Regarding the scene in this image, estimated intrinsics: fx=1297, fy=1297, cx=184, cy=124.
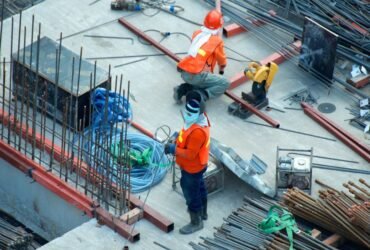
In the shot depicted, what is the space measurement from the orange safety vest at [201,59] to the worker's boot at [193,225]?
10.3 feet

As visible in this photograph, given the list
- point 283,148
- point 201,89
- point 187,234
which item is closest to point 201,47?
point 201,89

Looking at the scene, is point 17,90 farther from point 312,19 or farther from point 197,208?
point 312,19

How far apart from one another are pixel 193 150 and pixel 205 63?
10.9 ft

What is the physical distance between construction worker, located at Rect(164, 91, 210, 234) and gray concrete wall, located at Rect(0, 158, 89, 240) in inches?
72.9

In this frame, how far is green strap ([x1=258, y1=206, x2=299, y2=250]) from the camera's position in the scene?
18.9 m

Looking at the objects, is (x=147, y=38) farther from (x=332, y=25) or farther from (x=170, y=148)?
(x=170, y=148)

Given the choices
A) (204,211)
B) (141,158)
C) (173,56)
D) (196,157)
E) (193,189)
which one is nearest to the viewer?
(196,157)

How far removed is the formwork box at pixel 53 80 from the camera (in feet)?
70.2

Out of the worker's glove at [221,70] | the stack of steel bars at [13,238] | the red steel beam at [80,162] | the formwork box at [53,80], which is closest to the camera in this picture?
the red steel beam at [80,162]

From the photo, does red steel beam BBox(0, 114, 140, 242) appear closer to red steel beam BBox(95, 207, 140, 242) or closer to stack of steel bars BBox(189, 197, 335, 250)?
red steel beam BBox(95, 207, 140, 242)

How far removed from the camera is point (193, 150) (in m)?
19.2

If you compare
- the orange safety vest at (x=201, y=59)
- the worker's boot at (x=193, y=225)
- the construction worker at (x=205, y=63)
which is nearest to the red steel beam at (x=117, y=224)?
the worker's boot at (x=193, y=225)

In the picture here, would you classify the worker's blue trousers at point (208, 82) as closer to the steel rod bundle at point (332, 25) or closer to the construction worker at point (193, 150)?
the steel rod bundle at point (332, 25)

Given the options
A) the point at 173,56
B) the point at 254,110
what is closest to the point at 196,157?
the point at 254,110
